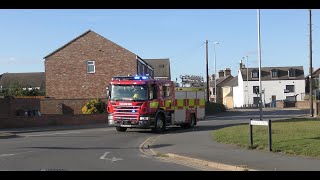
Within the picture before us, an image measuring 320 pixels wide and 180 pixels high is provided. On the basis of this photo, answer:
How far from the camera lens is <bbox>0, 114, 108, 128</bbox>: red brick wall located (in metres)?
31.8

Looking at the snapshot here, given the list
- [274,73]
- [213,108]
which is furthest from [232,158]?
[274,73]

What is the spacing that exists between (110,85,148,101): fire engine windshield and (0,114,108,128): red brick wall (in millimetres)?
9006

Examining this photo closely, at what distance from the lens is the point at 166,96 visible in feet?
90.0

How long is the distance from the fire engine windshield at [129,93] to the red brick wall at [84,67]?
24.7 meters

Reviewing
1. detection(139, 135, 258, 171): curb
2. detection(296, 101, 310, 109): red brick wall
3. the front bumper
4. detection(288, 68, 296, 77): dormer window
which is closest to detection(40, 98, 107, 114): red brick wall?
the front bumper

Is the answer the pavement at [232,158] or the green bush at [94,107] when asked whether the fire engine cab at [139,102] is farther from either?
the green bush at [94,107]

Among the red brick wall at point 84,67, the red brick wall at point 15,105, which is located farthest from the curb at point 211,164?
the red brick wall at point 84,67

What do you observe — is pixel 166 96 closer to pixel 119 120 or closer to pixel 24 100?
pixel 119 120

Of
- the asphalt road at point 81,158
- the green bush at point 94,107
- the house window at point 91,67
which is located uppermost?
the house window at point 91,67

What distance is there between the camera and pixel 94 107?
40.0 metres

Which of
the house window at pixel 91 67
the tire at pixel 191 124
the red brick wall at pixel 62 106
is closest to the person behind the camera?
the tire at pixel 191 124

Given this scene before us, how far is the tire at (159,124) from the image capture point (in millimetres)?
26578

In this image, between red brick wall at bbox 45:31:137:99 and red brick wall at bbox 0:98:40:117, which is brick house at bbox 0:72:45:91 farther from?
red brick wall at bbox 0:98:40:117
